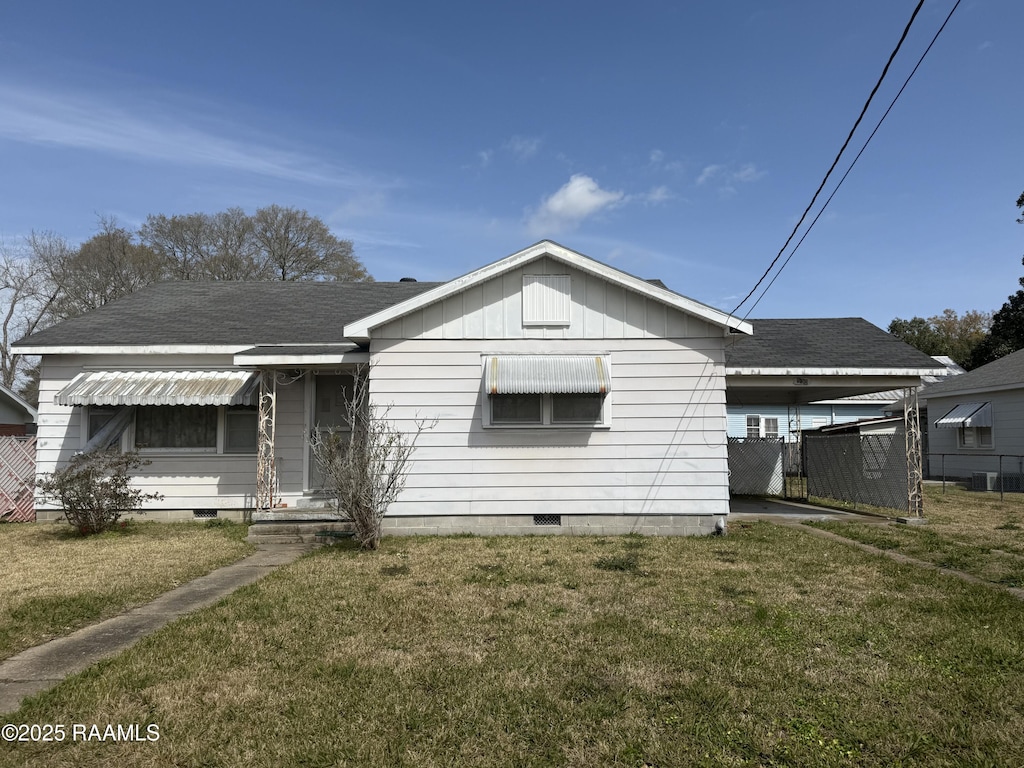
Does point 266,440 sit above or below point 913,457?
above

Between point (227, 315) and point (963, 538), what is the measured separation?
45.4ft

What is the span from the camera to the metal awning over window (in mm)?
21531

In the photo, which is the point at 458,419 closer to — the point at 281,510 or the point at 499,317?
the point at 499,317

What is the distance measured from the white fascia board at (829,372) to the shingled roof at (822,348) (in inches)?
1.7

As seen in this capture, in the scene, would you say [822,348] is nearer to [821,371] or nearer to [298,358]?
[821,371]

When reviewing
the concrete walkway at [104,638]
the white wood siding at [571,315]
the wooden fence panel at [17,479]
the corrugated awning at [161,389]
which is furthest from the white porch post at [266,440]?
the wooden fence panel at [17,479]

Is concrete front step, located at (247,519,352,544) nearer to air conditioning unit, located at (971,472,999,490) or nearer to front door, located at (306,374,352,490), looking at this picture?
front door, located at (306,374,352,490)

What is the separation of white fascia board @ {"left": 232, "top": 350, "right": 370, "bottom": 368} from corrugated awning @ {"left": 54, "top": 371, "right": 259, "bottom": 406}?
3.20ft

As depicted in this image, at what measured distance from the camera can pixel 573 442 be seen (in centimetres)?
1049

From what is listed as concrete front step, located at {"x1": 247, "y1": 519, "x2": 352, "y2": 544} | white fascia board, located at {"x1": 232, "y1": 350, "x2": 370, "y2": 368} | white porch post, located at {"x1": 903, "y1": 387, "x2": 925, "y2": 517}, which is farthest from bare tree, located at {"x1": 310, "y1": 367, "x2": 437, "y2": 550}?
white porch post, located at {"x1": 903, "y1": 387, "x2": 925, "y2": 517}

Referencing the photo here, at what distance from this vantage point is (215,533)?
10812 mm

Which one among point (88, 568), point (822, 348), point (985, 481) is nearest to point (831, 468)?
point (822, 348)

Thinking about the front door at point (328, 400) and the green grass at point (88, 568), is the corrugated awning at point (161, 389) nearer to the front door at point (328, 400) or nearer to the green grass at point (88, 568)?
the front door at point (328, 400)

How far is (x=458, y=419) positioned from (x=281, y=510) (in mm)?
3385
